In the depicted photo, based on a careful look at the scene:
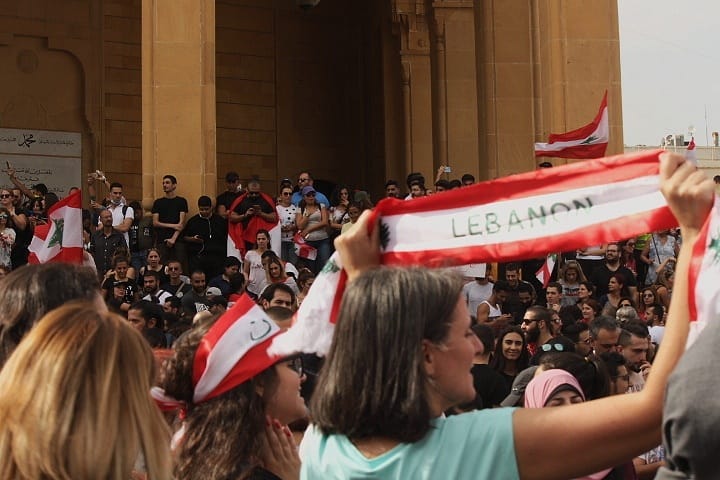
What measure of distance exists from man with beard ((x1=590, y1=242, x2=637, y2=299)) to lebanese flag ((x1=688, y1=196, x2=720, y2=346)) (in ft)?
40.7

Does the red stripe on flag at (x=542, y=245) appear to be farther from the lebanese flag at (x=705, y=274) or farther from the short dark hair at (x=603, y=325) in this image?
the short dark hair at (x=603, y=325)

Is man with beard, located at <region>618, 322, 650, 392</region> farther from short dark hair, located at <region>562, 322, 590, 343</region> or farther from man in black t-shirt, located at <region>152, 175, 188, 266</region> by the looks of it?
man in black t-shirt, located at <region>152, 175, 188, 266</region>

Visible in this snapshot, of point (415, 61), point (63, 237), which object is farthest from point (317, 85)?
point (63, 237)

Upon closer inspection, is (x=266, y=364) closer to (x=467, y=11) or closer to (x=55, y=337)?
(x=55, y=337)

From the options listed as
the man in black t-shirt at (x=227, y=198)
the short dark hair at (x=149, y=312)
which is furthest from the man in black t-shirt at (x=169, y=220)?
the short dark hair at (x=149, y=312)

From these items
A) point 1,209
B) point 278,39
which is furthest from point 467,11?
point 1,209

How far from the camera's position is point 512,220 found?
3418 mm

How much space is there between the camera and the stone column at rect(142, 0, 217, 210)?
16.9 metres

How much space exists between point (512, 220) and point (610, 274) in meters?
12.4

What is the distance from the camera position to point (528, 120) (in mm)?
21625

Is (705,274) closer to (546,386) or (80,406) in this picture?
(80,406)

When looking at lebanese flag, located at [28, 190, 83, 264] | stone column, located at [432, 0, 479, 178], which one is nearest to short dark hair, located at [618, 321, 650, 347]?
lebanese flag, located at [28, 190, 83, 264]

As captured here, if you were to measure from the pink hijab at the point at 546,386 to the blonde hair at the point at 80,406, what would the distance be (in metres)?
2.67

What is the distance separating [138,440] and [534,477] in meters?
0.85
